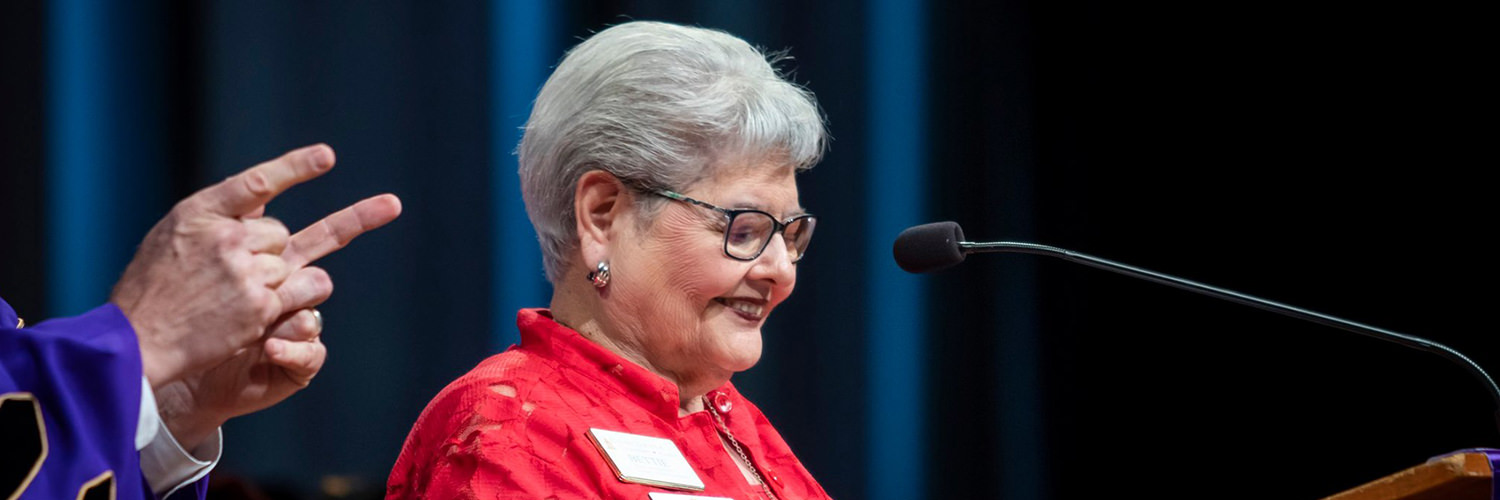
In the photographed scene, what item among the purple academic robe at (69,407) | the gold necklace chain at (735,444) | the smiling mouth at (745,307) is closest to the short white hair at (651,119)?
the smiling mouth at (745,307)

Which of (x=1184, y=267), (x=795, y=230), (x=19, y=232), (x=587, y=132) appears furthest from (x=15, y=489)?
(x=1184, y=267)

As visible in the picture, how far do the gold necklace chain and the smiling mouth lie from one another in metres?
0.18

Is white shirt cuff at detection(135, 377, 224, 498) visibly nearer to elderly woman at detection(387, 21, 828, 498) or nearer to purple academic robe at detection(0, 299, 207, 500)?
purple academic robe at detection(0, 299, 207, 500)

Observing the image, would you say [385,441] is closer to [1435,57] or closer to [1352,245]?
[1352,245]

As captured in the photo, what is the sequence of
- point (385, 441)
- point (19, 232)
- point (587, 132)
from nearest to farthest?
point (587, 132), point (19, 232), point (385, 441)

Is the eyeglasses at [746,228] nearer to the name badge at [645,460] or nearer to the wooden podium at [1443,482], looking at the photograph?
the name badge at [645,460]

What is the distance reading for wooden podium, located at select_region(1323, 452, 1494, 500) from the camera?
4.66 ft

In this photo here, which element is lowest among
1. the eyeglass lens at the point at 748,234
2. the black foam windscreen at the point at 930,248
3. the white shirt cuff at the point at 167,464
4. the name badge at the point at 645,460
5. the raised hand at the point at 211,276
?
the name badge at the point at 645,460

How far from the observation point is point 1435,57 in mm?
3021

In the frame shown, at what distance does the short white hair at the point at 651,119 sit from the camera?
67.4 inches

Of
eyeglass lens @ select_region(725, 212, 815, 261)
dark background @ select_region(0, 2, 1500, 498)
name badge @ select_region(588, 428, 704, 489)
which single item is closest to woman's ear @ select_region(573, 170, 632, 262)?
eyeglass lens @ select_region(725, 212, 815, 261)

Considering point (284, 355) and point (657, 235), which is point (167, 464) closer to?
point (284, 355)

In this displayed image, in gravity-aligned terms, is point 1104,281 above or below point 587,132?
below

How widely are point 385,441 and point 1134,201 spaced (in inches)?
68.2
